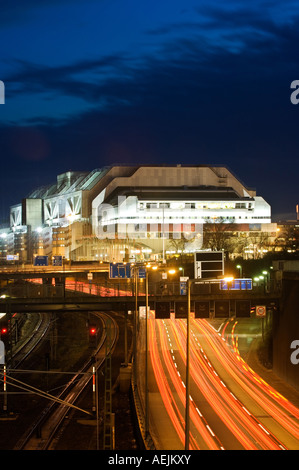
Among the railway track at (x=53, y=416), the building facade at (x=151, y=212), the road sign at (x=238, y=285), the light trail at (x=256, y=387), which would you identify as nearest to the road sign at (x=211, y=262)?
the light trail at (x=256, y=387)

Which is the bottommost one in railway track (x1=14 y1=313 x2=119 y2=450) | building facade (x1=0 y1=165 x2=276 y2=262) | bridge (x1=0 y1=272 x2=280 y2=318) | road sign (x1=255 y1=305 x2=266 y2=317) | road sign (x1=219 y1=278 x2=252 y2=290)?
railway track (x1=14 y1=313 x2=119 y2=450)

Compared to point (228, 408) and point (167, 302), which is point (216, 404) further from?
point (167, 302)

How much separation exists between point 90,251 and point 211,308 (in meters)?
108

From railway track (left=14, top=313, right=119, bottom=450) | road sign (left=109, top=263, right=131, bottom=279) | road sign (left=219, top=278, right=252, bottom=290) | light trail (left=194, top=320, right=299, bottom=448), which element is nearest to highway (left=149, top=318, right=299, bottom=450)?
light trail (left=194, top=320, right=299, bottom=448)

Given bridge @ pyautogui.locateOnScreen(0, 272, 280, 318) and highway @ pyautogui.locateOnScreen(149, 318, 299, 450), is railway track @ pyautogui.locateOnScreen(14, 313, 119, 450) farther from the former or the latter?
bridge @ pyautogui.locateOnScreen(0, 272, 280, 318)

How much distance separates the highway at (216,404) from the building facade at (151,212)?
267 ft

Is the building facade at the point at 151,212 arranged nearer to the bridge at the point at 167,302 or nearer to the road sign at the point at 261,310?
the bridge at the point at 167,302

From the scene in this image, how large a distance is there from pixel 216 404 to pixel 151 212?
124 meters

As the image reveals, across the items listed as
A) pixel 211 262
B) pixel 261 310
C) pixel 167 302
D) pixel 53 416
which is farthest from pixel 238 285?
pixel 53 416

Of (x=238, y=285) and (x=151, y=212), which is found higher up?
(x=151, y=212)

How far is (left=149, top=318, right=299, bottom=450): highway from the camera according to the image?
96.4 feet

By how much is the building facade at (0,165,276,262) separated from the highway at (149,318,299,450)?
81530 mm

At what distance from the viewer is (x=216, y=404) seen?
3650 centimetres
